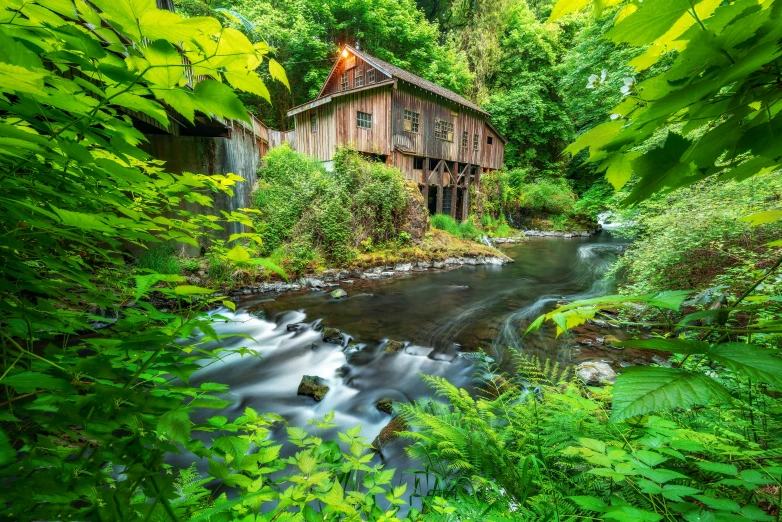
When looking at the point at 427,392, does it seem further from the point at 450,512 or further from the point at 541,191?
the point at 541,191

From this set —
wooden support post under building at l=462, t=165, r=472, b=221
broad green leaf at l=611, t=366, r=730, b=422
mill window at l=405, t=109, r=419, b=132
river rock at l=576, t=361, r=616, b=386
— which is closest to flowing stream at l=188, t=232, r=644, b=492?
river rock at l=576, t=361, r=616, b=386

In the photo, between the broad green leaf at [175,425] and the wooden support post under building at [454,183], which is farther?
the wooden support post under building at [454,183]

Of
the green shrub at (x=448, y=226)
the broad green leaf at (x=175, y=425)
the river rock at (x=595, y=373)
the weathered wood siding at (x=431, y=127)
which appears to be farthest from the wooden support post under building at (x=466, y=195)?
the broad green leaf at (x=175, y=425)

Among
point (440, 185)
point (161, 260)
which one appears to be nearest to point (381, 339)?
point (161, 260)

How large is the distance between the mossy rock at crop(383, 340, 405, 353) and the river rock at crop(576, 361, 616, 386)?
A: 3.03m

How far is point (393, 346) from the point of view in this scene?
6129 mm

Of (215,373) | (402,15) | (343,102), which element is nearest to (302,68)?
(402,15)

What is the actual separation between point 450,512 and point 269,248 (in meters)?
9.93

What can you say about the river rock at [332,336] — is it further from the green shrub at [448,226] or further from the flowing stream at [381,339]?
the green shrub at [448,226]

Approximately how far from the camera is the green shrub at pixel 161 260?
7.46 metres

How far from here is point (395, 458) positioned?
342 cm

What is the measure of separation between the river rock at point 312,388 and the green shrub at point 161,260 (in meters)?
4.90

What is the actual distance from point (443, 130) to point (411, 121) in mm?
2571

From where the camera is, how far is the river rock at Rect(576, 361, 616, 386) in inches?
173
